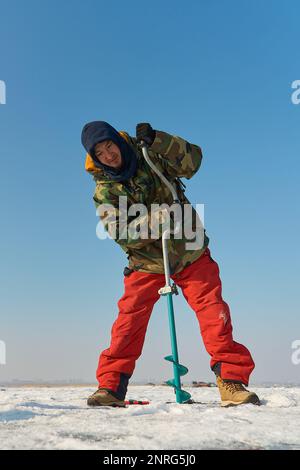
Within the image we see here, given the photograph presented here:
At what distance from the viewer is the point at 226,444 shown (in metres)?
1.64

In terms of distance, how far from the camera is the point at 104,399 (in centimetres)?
374

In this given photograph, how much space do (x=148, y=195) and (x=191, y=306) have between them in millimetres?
1095

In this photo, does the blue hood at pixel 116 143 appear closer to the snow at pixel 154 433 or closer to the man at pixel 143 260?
the man at pixel 143 260

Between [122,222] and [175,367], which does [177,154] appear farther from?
[175,367]

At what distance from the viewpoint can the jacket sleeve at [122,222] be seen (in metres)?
3.83

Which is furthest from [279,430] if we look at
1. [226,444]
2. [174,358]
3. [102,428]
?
[174,358]

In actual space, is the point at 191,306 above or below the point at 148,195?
below

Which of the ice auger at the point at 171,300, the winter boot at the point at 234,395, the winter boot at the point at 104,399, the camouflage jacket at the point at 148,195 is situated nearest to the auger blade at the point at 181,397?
the ice auger at the point at 171,300

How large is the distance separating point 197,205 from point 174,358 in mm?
1487

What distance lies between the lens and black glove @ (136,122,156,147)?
11.9 ft

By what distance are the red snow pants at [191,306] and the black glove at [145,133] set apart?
1.20 m

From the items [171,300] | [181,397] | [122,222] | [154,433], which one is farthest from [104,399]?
[154,433]

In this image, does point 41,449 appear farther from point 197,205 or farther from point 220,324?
point 197,205

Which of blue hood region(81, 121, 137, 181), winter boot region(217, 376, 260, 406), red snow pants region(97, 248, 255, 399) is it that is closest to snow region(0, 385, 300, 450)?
winter boot region(217, 376, 260, 406)
